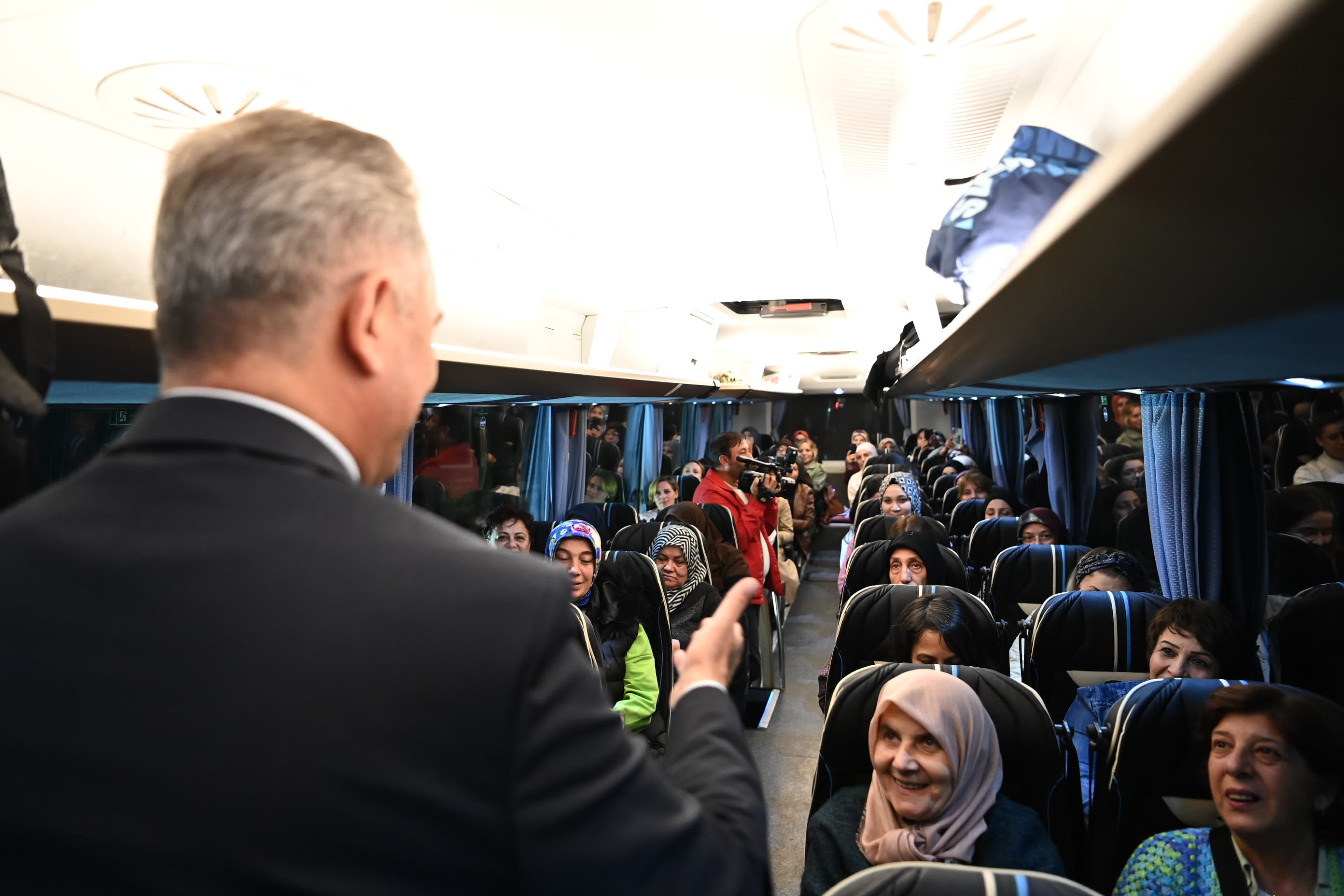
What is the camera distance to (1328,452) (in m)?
5.13

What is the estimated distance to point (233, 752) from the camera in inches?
25.5

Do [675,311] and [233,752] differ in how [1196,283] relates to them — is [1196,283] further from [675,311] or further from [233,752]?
[675,311]

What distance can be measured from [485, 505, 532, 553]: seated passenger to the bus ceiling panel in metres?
3.36

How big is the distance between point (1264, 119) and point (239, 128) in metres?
0.91

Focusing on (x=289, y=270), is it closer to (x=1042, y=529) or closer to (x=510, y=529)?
(x=510, y=529)

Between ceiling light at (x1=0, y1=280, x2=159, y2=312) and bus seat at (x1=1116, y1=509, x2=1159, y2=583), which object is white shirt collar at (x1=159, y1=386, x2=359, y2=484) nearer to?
ceiling light at (x1=0, y1=280, x2=159, y2=312)

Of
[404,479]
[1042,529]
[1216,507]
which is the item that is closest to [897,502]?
[1042,529]

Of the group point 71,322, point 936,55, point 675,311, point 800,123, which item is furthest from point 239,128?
point 675,311

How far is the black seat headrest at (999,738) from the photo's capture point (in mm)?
2465

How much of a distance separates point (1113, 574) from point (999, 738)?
1.86 metres

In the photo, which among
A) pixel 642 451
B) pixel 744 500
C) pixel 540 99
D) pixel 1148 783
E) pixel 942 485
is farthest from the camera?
pixel 642 451

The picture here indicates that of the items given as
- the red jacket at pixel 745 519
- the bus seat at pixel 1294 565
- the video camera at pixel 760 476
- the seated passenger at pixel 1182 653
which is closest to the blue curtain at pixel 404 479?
the red jacket at pixel 745 519

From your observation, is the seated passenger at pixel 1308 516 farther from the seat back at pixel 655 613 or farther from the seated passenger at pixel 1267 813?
the seat back at pixel 655 613

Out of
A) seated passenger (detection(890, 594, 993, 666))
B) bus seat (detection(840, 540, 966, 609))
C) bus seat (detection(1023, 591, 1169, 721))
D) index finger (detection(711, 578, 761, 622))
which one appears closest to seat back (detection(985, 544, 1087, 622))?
bus seat (detection(840, 540, 966, 609))
